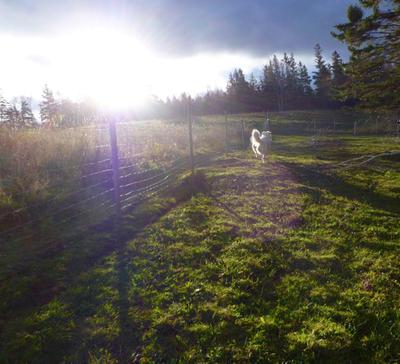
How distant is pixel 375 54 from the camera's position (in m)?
16.3

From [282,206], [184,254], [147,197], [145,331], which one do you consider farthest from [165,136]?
[145,331]

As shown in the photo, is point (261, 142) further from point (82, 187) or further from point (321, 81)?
point (321, 81)

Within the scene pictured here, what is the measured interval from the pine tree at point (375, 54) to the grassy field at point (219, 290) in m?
7.95

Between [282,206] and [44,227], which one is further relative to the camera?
[282,206]

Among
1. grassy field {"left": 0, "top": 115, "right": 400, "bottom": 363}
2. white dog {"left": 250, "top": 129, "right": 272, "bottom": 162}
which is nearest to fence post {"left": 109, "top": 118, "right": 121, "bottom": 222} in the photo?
grassy field {"left": 0, "top": 115, "right": 400, "bottom": 363}

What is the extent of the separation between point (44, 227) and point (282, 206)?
7.06 metres

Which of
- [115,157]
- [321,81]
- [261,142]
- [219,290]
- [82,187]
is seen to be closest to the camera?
[219,290]

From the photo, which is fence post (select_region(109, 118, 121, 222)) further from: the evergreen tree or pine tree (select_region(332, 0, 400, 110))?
the evergreen tree

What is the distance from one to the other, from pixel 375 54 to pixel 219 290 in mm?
15204

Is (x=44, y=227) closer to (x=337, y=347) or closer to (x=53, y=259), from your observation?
(x=53, y=259)

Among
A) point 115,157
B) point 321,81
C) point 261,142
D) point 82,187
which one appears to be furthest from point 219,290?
point 321,81

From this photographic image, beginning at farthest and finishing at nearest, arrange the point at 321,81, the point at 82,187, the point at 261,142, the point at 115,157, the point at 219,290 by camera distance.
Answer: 1. the point at 321,81
2. the point at 261,142
3. the point at 82,187
4. the point at 115,157
5. the point at 219,290

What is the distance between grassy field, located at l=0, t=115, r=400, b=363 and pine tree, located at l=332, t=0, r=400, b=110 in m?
7.95

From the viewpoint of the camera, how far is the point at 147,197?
40.8ft
